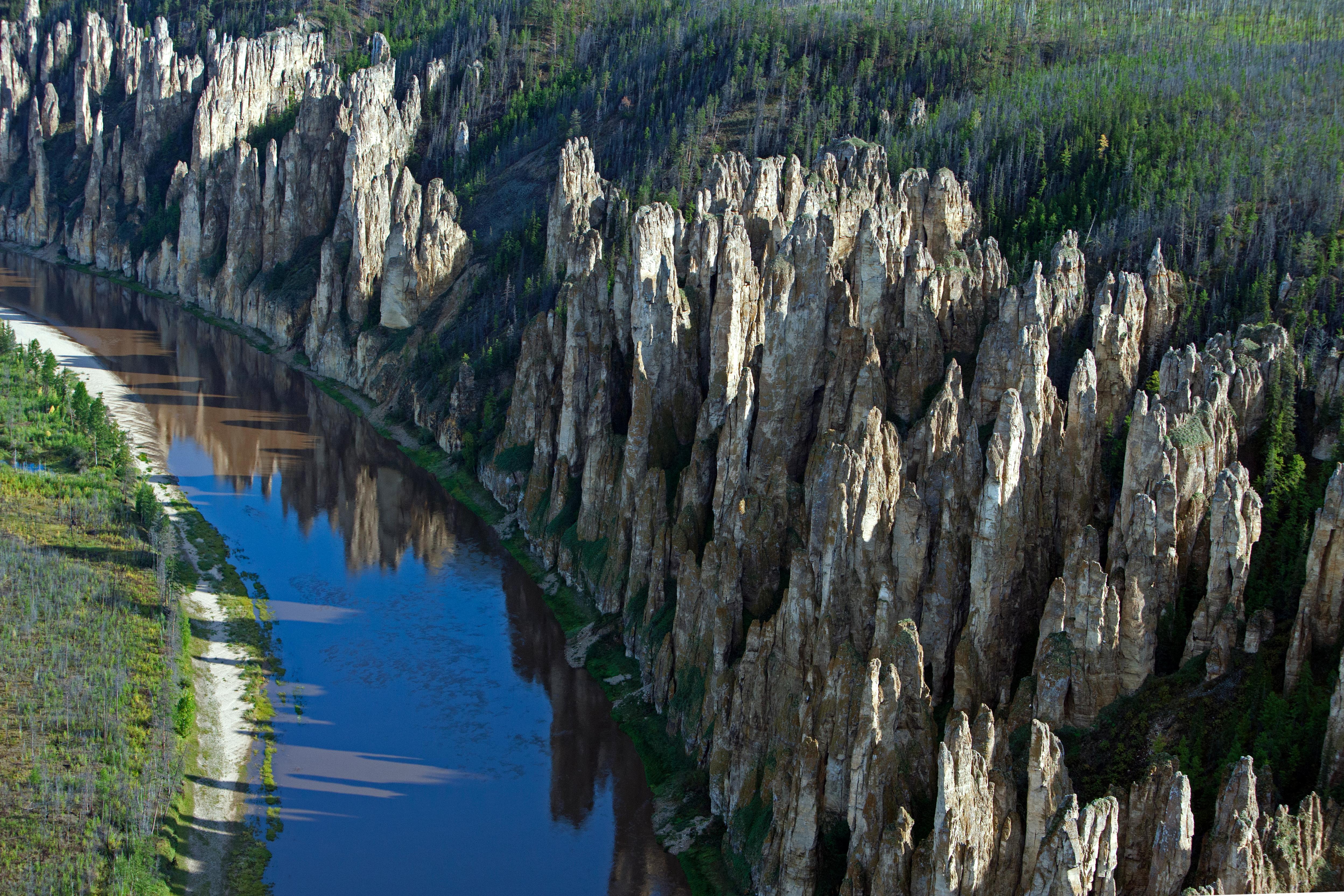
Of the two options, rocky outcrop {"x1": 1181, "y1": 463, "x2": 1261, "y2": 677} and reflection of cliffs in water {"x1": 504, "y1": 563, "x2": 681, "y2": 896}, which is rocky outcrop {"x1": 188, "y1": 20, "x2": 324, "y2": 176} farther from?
rocky outcrop {"x1": 1181, "y1": 463, "x2": 1261, "y2": 677}

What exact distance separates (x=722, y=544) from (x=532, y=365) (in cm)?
4019

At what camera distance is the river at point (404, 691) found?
201 ft

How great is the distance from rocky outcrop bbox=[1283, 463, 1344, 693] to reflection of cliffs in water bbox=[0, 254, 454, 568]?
6167cm

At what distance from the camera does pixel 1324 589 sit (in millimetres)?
48312

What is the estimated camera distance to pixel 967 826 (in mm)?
43781

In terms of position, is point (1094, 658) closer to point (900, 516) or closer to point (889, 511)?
point (900, 516)

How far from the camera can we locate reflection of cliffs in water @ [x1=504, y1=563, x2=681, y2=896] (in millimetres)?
60781

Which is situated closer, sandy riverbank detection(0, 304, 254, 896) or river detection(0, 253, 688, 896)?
sandy riverbank detection(0, 304, 254, 896)

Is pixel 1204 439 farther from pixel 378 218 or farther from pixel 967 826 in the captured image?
pixel 378 218

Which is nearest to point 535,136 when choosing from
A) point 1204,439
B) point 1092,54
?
point 1092,54

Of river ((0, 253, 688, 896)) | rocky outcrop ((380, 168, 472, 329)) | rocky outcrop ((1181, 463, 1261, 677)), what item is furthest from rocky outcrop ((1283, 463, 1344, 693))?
rocky outcrop ((380, 168, 472, 329))

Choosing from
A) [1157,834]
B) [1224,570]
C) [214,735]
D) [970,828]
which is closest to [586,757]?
[214,735]

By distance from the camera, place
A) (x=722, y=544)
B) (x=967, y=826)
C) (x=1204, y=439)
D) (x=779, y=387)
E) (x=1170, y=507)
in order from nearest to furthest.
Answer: (x=967, y=826) < (x=1170, y=507) < (x=1204, y=439) < (x=722, y=544) < (x=779, y=387)

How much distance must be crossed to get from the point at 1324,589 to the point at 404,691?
161 feet
